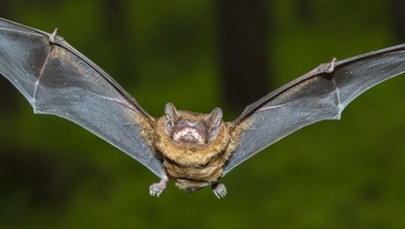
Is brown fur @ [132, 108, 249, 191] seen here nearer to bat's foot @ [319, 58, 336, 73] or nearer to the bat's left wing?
the bat's left wing

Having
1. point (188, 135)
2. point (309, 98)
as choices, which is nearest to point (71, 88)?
point (188, 135)

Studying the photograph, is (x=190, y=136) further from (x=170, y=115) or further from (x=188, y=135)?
(x=170, y=115)

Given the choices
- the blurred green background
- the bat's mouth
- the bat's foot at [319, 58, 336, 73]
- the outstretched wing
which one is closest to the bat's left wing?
the bat's foot at [319, 58, 336, 73]

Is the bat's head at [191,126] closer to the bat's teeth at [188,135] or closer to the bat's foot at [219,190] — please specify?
the bat's teeth at [188,135]

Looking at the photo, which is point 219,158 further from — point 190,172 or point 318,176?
point 318,176

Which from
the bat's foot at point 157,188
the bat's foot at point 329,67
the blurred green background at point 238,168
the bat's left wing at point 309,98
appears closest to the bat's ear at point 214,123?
the bat's left wing at point 309,98

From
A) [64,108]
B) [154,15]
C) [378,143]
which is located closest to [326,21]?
[154,15]

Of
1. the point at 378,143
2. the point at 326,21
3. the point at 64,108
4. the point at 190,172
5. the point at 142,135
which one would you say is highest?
the point at 326,21
